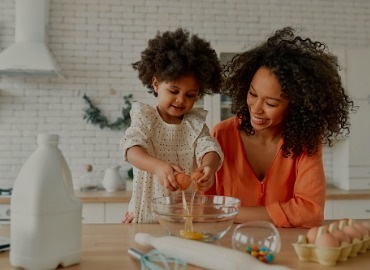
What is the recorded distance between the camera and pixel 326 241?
34.3 inches

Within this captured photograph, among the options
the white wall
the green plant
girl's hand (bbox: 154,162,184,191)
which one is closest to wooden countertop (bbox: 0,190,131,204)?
the white wall

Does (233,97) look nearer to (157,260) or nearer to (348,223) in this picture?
(348,223)

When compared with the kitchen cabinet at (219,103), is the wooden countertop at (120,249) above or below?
below

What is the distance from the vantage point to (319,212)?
139 cm

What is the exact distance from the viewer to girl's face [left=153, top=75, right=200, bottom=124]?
61.7 inches

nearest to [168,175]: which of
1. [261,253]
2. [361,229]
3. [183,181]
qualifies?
[183,181]

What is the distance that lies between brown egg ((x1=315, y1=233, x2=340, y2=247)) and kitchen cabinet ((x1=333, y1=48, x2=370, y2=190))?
292 centimetres

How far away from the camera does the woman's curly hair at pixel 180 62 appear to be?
5.22 ft

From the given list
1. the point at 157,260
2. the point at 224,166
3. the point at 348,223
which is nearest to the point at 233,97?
the point at 224,166

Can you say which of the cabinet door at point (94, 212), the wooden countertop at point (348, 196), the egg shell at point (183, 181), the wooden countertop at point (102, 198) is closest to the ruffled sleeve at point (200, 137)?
the egg shell at point (183, 181)

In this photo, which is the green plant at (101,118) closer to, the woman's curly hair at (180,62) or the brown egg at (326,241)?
the woman's curly hair at (180,62)

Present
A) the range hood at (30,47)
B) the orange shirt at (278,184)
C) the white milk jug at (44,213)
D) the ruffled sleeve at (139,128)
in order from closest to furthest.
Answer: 1. the white milk jug at (44,213)
2. the orange shirt at (278,184)
3. the ruffled sleeve at (139,128)
4. the range hood at (30,47)

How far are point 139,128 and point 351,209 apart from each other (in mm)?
2462

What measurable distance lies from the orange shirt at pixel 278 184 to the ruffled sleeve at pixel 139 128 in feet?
1.10
